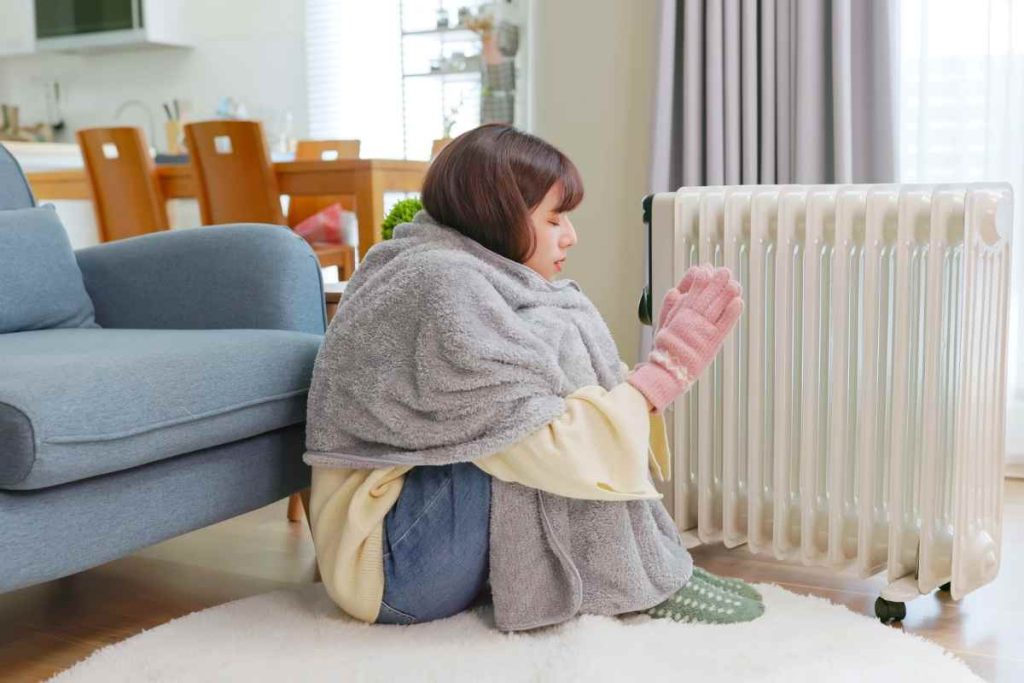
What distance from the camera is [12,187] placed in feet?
7.05

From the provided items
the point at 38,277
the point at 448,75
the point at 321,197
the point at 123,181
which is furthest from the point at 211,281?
the point at 448,75

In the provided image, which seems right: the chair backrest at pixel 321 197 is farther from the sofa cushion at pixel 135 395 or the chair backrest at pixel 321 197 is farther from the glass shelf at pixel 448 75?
the sofa cushion at pixel 135 395

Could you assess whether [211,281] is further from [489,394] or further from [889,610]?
[889,610]

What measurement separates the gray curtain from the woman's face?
4.62 ft

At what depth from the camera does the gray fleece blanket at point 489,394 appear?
4.53ft

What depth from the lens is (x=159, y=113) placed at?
539 cm

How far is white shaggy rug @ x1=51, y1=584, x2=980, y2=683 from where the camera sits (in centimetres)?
137

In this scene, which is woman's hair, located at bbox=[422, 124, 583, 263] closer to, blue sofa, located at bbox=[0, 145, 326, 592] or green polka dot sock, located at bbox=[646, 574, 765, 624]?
blue sofa, located at bbox=[0, 145, 326, 592]

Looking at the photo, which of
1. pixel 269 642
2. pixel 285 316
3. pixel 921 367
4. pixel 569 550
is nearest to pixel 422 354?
pixel 569 550

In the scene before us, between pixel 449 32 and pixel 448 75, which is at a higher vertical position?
pixel 449 32

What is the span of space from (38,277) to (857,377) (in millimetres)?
1460

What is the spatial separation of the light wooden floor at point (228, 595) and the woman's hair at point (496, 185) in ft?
2.56

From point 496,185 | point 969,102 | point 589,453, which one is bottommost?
point 589,453

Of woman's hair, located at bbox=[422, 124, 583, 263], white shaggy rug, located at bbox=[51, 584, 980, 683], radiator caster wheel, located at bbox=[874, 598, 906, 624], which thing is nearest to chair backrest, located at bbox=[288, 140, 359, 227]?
woman's hair, located at bbox=[422, 124, 583, 263]
